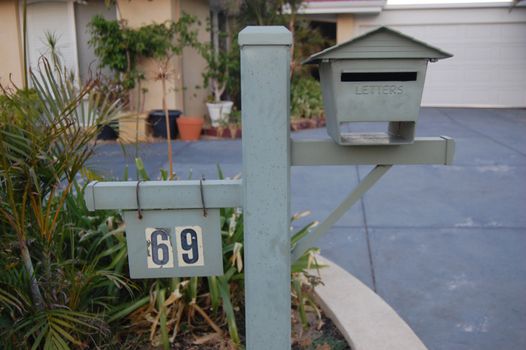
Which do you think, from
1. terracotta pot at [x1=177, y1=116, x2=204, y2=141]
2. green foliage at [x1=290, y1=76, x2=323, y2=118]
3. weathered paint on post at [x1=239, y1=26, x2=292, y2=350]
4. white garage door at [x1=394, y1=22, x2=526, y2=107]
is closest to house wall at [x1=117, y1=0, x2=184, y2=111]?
terracotta pot at [x1=177, y1=116, x2=204, y2=141]

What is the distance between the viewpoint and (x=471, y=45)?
16328 mm

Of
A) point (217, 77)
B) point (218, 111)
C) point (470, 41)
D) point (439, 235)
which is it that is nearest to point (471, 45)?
point (470, 41)

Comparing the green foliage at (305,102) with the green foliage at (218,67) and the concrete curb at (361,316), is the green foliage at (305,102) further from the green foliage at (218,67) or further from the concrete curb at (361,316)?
the concrete curb at (361,316)

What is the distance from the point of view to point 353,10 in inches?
608

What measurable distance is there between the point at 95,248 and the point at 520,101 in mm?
15720

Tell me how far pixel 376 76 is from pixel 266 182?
548 millimetres

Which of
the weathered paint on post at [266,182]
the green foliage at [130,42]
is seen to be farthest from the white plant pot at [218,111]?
the weathered paint on post at [266,182]

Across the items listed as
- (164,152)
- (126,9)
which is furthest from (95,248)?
(126,9)

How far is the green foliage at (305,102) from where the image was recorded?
1313 cm

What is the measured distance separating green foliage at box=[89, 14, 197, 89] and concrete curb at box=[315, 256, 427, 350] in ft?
25.3

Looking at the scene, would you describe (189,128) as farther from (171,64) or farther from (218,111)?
(171,64)

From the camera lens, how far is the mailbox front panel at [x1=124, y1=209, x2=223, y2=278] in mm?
2203

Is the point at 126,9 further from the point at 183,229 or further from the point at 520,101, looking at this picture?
the point at 520,101

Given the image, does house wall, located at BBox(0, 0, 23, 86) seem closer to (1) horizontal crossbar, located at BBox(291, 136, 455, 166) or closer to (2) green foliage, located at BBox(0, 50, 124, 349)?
(2) green foliage, located at BBox(0, 50, 124, 349)
